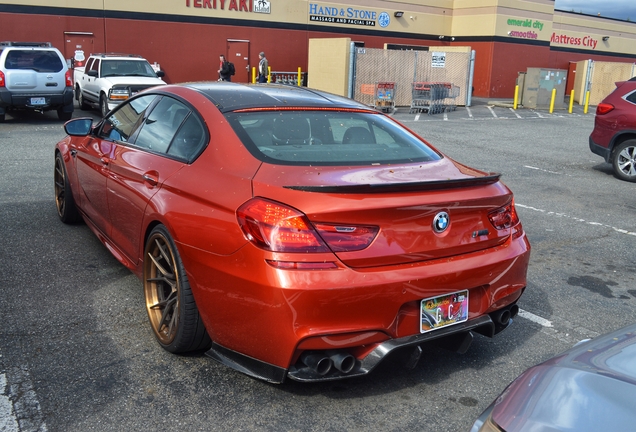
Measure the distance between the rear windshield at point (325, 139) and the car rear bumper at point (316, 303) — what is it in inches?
27.9

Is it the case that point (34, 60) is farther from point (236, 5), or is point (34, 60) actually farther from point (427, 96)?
point (236, 5)

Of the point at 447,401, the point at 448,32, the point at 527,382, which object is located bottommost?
the point at 447,401

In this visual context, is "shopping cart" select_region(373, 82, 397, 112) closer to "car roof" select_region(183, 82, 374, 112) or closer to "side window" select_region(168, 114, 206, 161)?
"car roof" select_region(183, 82, 374, 112)

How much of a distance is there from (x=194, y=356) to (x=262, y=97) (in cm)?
169

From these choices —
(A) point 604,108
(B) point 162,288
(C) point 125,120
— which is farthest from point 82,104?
(B) point 162,288

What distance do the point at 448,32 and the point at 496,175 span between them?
1412 inches

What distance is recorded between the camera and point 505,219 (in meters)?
3.59

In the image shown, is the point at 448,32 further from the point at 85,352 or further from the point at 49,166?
the point at 85,352

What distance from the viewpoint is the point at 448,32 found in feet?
122

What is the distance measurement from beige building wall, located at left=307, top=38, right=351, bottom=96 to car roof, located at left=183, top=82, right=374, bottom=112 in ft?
63.6

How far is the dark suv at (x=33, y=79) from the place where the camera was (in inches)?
574

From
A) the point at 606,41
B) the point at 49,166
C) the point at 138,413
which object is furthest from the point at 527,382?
the point at 606,41

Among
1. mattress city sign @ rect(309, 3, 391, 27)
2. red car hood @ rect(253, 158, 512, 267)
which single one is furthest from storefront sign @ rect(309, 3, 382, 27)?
red car hood @ rect(253, 158, 512, 267)

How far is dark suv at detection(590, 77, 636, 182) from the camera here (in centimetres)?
1045
